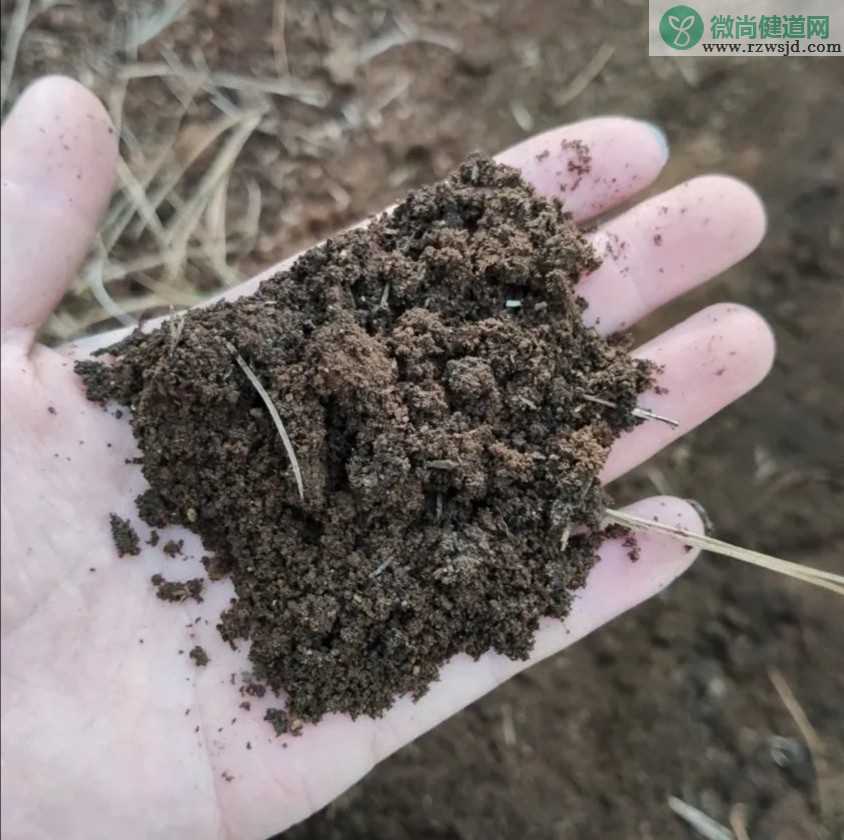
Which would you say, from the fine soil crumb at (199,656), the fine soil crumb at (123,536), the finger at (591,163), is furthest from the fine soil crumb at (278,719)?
the finger at (591,163)

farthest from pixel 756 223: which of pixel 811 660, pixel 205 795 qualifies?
pixel 205 795

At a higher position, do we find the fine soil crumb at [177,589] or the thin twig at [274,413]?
the thin twig at [274,413]

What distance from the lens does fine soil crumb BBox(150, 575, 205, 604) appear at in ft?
5.18

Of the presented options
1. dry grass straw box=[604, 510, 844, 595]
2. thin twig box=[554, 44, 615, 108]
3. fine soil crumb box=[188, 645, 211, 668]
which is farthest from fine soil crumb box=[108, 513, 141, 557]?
thin twig box=[554, 44, 615, 108]

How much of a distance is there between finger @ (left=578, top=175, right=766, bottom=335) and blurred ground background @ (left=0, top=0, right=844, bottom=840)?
0.42 metres

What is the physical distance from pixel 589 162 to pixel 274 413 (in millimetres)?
852

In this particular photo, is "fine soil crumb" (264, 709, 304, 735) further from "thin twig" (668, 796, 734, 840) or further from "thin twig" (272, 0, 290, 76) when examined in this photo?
"thin twig" (272, 0, 290, 76)

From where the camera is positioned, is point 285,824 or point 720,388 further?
point 720,388

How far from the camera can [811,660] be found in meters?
2.10

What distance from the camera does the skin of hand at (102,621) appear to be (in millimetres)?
1489

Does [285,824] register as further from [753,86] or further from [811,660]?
[753,86]

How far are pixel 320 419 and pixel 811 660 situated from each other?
4.39ft

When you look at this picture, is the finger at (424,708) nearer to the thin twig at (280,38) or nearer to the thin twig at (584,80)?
the thin twig at (584,80)

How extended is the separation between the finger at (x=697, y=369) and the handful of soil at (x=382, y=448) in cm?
18
